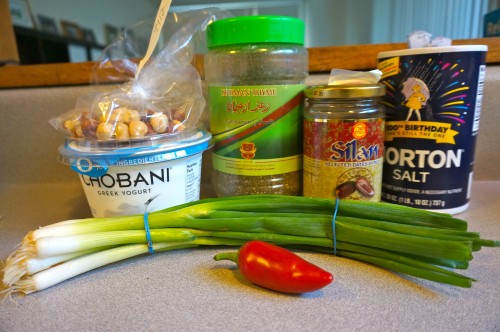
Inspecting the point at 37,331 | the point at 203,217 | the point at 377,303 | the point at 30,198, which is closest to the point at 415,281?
the point at 377,303

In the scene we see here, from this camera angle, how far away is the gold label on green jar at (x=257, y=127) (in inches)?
24.1

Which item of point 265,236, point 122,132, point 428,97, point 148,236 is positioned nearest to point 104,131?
point 122,132

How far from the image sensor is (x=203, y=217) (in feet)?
1.79

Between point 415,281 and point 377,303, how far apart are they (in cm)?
8

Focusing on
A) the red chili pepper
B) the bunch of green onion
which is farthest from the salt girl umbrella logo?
A: the red chili pepper

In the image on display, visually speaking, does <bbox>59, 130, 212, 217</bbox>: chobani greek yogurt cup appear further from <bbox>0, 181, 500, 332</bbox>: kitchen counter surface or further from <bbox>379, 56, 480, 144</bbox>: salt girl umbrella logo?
<bbox>379, 56, 480, 144</bbox>: salt girl umbrella logo

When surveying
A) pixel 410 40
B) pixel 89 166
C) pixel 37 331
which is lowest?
pixel 37 331

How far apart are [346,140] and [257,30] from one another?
0.23m

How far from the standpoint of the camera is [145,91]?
68 centimetres

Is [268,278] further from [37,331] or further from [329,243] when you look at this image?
[37,331]

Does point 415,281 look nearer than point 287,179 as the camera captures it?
Yes

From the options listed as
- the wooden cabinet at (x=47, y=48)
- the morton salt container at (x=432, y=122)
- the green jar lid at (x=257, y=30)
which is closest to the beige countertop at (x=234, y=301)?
the morton salt container at (x=432, y=122)

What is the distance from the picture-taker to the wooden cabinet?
2.12 m

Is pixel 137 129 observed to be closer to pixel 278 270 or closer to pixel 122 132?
pixel 122 132
